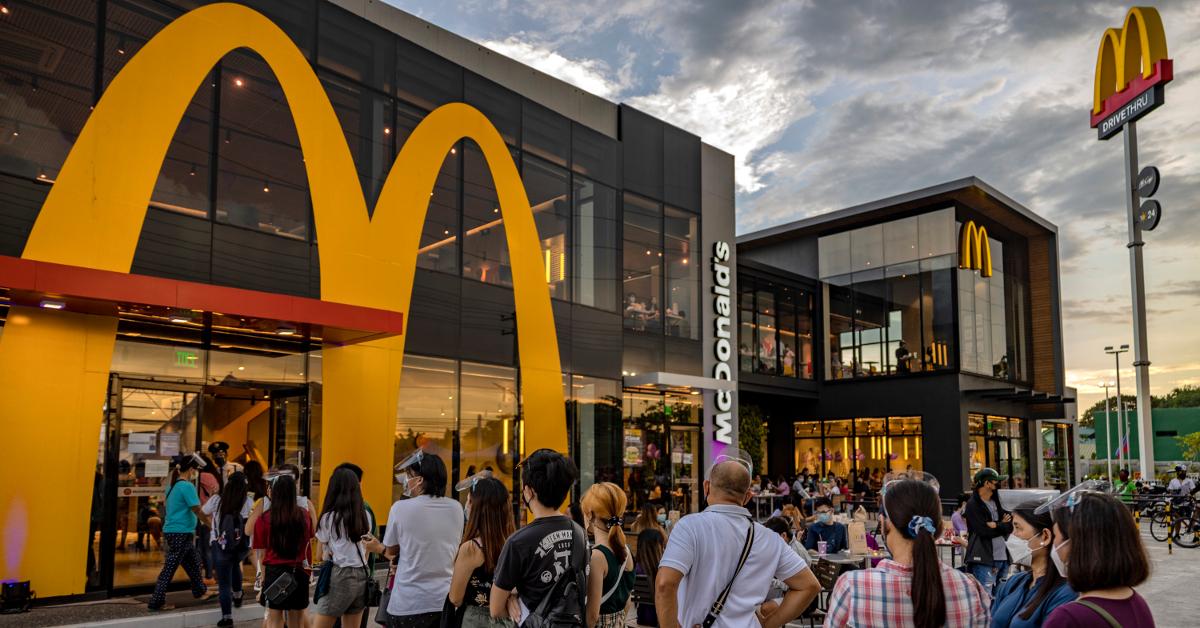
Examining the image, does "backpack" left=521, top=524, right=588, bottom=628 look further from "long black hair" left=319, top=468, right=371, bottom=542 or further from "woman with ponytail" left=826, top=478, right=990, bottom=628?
"long black hair" left=319, top=468, right=371, bottom=542

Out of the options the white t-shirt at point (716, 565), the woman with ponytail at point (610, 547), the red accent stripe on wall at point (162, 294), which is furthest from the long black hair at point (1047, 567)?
the red accent stripe on wall at point (162, 294)

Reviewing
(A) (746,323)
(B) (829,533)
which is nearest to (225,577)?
(B) (829,533)

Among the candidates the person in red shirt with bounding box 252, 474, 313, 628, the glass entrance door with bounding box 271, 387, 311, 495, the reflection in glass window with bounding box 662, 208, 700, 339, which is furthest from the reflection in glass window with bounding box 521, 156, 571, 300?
the person in red shirt with bounding box 252, 474, 313, 628

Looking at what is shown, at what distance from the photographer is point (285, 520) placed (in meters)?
6.80

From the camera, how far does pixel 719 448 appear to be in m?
22.1

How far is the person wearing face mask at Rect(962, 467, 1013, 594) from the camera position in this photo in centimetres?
937

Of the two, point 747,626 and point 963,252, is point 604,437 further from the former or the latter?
Result: point 963,252

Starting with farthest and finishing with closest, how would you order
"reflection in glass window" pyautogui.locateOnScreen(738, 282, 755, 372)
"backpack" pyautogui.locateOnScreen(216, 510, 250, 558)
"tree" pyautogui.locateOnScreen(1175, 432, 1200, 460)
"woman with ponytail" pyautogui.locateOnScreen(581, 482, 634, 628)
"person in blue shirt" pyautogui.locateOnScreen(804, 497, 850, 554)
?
"tree" pyautogui.locateOnScreen(1175, 432, 1200, 460) < "reflection in glass window" pyautogui.locateOnScreen(738, 282, 755, 372) < "person in blue shirt" pyautogui.locateOnScreen(804, 497, 850, 554) < "backpack" pyautogui.locateOnScreen(216, 510, 250, 558) < "woman with ponytail" pyautogui.locateOnScreen(581, 482, 634, 628)

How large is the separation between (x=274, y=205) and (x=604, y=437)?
867 centimetres

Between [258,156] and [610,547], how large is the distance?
31.3 ft

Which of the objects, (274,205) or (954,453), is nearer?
(274,205)

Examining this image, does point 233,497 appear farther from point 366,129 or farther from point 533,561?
point 366,129

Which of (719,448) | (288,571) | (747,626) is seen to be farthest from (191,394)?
(719,448)

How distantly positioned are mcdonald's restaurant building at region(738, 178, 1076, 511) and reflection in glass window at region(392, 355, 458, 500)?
15.4m
